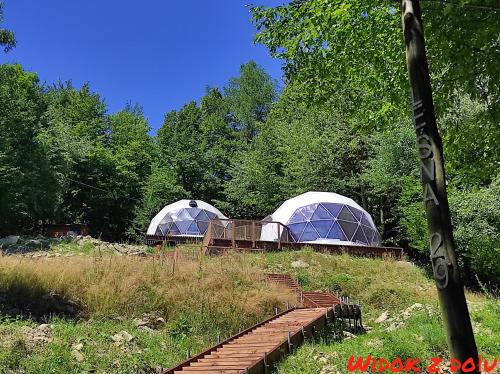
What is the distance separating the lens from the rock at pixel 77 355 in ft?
22.8

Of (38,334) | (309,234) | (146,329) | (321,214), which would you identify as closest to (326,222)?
(321,214)

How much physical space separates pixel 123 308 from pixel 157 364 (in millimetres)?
2668

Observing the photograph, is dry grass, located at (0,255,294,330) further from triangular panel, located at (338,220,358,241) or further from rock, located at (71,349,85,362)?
triangular panel, located at (338,220,358,241)

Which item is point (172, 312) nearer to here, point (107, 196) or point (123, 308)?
point (123, 308)

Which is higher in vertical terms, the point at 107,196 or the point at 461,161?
the point at 107,196

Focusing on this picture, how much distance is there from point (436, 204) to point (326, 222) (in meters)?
21.3

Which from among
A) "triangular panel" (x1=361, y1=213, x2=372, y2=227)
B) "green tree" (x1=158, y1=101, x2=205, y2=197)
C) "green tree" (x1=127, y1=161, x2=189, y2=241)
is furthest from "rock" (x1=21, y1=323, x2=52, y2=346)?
"green tree" (x1=158, y1=101, x2=205, y2=197)

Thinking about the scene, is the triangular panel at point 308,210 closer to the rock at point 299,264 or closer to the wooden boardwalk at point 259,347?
Answer: the rock at point 299,264

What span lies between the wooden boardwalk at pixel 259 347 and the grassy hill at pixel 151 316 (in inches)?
11.5

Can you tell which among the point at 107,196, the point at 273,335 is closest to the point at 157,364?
the point at 273,335

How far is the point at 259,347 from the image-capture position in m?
7.29

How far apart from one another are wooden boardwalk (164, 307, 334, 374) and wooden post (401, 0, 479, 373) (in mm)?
3438

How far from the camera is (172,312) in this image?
10047 mm

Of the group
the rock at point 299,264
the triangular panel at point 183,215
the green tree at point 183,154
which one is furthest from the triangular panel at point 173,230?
the rock at point 299,264
